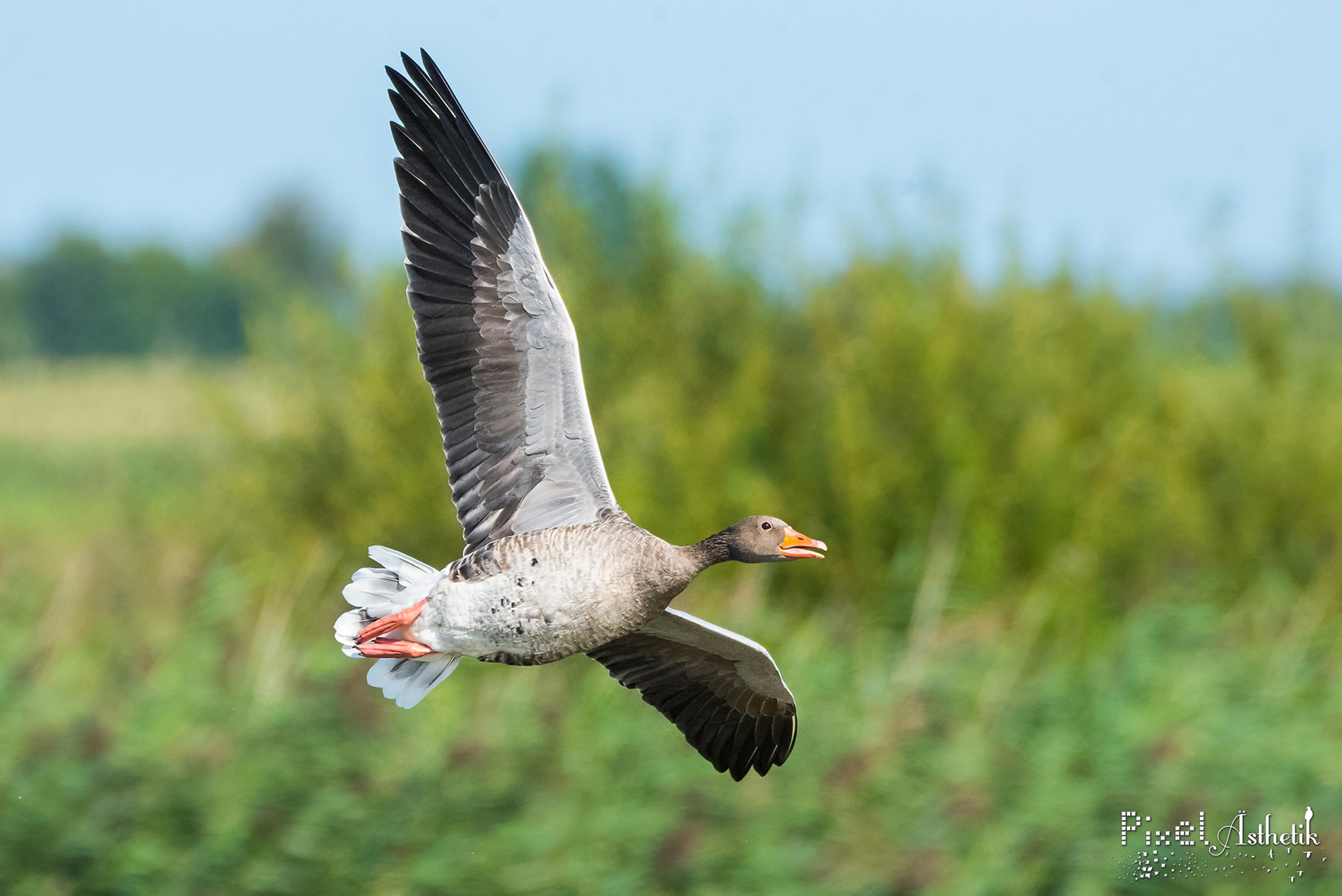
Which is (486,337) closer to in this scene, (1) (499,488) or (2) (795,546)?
(1) (499,488)

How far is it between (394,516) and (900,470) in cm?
476

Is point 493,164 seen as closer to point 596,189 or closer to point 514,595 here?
point 514,595

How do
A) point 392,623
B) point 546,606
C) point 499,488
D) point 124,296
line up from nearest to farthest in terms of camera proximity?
point 546,606, point 392,623, point 499,488, point 124,296

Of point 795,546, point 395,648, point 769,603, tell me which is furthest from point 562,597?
point 769,603

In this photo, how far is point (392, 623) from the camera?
401 centimetres

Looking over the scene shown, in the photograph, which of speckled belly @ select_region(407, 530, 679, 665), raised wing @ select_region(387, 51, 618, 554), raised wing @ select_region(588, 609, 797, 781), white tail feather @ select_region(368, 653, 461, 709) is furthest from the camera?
raised wing @ select_region(588, 609, 797, 781)

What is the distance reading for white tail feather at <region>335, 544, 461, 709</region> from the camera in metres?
4.12

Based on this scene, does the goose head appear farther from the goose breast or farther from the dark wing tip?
the dark wing tip

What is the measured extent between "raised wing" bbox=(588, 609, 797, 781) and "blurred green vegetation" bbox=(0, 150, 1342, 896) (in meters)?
3.42

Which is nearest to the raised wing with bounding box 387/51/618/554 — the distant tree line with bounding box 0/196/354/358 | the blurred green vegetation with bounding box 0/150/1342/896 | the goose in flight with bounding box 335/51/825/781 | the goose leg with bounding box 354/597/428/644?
the goose in flight with bounding box 335/51/825/781

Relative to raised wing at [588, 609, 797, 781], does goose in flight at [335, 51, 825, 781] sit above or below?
above

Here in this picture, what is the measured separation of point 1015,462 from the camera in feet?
43.5

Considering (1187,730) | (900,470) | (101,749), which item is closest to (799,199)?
(900,470)

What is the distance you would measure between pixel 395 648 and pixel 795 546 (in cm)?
119
